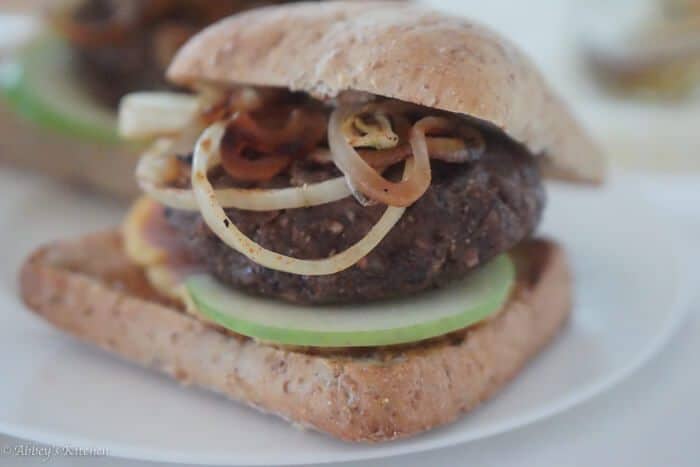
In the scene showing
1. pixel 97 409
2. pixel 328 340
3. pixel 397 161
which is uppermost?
pixel 397 161

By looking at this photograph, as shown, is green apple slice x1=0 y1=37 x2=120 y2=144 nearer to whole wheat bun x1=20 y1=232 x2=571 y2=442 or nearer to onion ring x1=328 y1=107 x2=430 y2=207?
whole wheat bun x1=20 y1=232 x2=571 y2=442

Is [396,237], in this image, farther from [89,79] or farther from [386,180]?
[89,79]

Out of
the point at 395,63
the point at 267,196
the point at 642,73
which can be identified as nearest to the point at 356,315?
the point at 267,196

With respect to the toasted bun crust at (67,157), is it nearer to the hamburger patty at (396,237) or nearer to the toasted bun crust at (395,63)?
the toasted bun crust at (395,63)

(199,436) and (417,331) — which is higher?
(417,331)

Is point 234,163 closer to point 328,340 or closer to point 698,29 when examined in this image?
point 328,340

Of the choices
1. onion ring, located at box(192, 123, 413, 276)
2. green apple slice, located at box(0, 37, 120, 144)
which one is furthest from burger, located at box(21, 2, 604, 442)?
green apple slice, located at box(0, 37, 120, 144)

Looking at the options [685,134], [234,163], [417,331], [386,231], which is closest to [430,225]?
[386,231]
